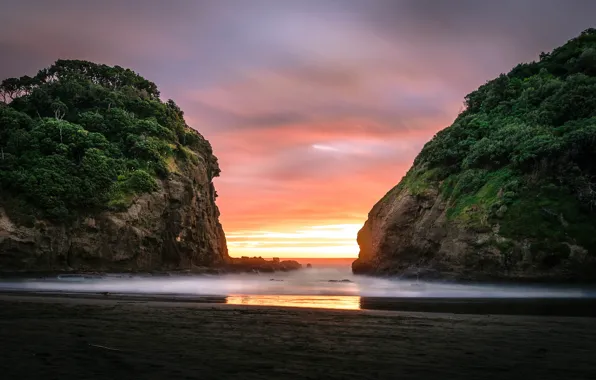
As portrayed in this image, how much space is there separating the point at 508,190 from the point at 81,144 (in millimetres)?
51680

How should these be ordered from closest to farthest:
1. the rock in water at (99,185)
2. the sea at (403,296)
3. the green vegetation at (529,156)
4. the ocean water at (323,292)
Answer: the sea at (403,296), the ocean water at (323,292), the green vegetation at (529,156), the rock in water at (99,185)

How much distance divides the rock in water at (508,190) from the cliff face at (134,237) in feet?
86.2

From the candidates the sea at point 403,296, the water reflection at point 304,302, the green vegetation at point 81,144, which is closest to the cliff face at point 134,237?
the green vegetation at point 81,144

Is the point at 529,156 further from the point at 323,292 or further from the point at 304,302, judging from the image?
the point at 304,302

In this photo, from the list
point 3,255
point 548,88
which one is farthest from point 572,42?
point 3,255

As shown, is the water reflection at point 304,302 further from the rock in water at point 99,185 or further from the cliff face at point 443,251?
the rock in water at point 99,185

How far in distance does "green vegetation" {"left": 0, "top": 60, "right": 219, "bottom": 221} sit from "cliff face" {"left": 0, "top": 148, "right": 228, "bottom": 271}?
1.73 m

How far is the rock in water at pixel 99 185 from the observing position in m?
54.7

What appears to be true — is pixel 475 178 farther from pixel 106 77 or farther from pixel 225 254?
pixel 106 77

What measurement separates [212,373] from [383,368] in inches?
134

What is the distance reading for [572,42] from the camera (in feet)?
213

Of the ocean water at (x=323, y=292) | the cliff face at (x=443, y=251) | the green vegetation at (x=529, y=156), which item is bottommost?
the ocean water at (x=323, y=292)

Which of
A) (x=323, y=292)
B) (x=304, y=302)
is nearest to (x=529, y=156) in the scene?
(x=323, y=292)

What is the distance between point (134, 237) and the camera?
200 feet
